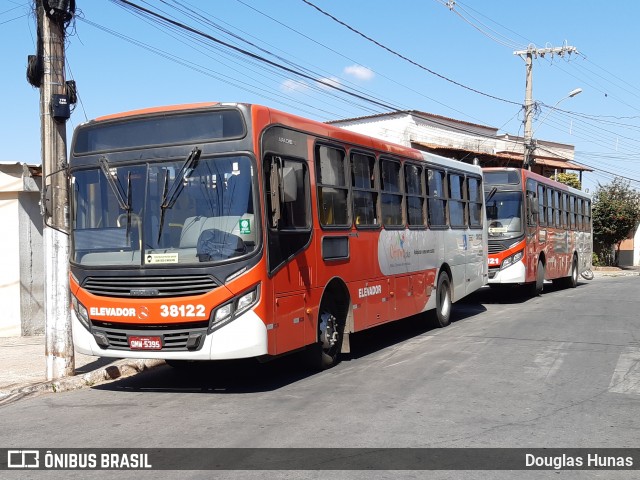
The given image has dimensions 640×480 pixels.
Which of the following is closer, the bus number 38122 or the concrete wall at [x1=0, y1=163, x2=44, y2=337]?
the bus number 38122

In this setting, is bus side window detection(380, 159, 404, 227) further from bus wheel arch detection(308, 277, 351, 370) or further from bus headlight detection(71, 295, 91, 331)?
bus headlight detection(71, 295, 91, 331)

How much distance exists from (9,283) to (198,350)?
690cm

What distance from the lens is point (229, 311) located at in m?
7.80

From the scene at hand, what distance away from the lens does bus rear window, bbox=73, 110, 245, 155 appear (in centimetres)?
809

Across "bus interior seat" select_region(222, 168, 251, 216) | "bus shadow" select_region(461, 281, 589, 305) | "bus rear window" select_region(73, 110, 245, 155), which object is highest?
"bus rear window" select_region(73, 110, 245, 155)

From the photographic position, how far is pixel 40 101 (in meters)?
9.41

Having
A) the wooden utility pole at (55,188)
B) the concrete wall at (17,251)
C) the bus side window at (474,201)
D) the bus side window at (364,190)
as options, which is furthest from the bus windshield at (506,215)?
the wooden utility pole at (55,188)

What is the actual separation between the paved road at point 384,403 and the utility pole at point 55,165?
87 centimetres

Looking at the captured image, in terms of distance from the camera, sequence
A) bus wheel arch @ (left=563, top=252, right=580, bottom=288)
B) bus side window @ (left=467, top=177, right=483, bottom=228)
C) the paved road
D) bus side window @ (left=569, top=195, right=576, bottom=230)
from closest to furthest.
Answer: the paved road, bus side window @ (left=467, top=177, right=483, bottom=228), bus side window @ (left=569, top=195, right=576, bottom=230), bus wheel arch @ (left=563, top=252, right=580, bottom=288)

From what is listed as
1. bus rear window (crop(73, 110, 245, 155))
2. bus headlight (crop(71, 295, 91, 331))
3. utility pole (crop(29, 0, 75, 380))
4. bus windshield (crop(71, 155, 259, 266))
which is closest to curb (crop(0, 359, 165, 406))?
utility pole (crop(29, 0, 75, 380))

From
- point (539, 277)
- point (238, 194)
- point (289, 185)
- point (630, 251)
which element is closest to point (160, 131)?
point (238, 194)

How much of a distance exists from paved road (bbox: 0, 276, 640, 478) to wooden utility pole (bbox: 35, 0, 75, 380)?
2.68 ft

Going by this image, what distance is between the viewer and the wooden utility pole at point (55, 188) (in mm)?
9281

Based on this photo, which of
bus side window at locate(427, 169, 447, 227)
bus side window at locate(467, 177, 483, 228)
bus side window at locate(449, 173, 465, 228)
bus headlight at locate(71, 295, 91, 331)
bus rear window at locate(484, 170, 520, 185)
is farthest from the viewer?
bus rear window at locate(484, 170, 520, 185)
